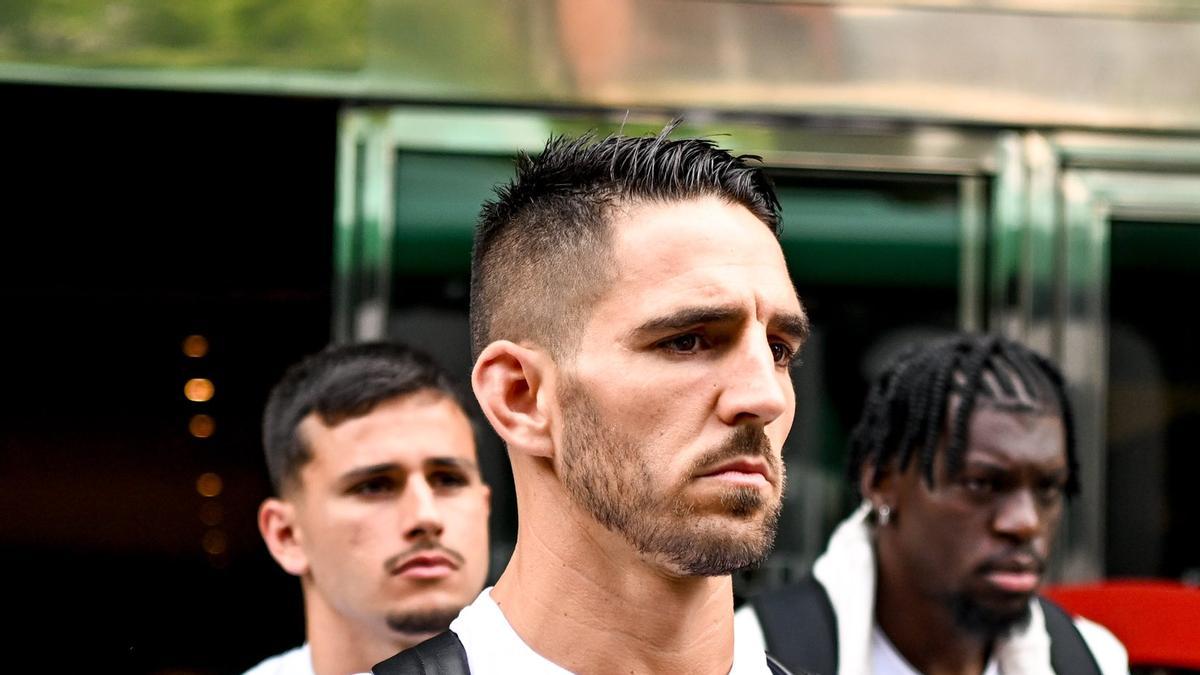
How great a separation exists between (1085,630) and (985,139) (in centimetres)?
190

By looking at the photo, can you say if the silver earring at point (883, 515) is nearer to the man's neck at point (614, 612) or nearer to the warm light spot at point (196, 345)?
the man's neck at point (614, 612)

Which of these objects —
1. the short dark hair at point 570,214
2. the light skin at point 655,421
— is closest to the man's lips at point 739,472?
the light skin at point 655,421

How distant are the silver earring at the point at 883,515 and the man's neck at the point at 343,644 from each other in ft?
4.36

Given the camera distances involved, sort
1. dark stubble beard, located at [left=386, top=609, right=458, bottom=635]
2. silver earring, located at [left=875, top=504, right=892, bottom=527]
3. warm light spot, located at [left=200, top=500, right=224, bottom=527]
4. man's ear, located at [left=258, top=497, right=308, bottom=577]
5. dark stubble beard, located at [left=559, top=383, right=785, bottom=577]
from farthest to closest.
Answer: warm light spot, located at [left=200, top=500, right=224, bottom=527], silver earring, located at [left=875, top=504, right=892, bottom=527], man's ear, located at [left=258, top=497, right=308, bottom=577], dark stubble beard, located at [left=386, top=609, right=458, bottom=635], dark stubble beard, located at [left=559, top=383, right=785, bottom=577]

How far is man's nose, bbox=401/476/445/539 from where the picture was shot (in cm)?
365

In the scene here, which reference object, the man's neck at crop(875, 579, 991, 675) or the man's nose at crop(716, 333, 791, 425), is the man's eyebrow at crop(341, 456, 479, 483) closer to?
A: the man's neck at crop(875, 579, 991, 675)

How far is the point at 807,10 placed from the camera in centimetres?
539

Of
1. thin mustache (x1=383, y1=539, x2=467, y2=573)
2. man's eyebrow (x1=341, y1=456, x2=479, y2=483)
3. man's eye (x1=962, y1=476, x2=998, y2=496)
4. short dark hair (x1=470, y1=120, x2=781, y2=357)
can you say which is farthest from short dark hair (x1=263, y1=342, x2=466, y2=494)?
short dark hair (x1=470, y1=120, x2=781, y2=357)

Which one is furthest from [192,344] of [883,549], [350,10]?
[883,549]

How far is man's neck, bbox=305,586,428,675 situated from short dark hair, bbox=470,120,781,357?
4.26 feet

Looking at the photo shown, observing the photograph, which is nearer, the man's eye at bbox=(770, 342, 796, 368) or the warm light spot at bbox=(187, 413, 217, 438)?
the man's eye at bbox=(770, 342, 796, 368)

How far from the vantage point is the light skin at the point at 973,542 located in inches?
160

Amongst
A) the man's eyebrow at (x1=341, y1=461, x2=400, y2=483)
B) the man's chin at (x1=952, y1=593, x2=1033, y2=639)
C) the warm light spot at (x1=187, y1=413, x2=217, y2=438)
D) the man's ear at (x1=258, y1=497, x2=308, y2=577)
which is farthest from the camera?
the warm light spot at (x1=187, y1=413, x2=217, y2=438)

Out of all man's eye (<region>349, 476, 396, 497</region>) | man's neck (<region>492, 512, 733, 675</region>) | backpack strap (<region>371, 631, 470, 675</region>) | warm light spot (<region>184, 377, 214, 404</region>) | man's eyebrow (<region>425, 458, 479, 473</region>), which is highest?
warm light spot (<region>184, 377, 214, 404</region>)
